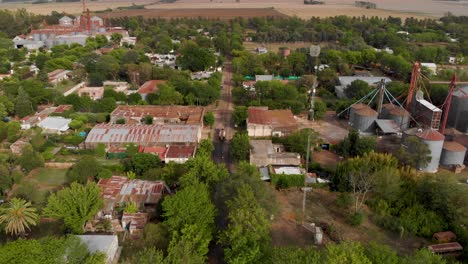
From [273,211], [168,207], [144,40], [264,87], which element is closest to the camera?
[168,207]

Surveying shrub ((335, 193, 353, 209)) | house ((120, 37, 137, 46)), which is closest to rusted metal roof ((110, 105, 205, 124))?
shrub ((335, 193, 353, 209))

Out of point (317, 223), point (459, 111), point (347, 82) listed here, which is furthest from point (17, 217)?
point (347, 82)

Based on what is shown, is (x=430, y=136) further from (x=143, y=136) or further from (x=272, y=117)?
(x=143, y=136)

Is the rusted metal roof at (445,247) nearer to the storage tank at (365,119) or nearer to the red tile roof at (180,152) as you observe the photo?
the red tile roof at (180,152)

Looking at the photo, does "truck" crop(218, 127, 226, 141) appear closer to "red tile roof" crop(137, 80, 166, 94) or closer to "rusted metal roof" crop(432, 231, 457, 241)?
"red tile roof" crop(137, 80, 166, 94)

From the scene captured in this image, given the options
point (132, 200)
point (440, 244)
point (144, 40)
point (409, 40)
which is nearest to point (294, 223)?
point (440, 244)

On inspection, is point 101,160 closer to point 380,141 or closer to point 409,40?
point 380,141
